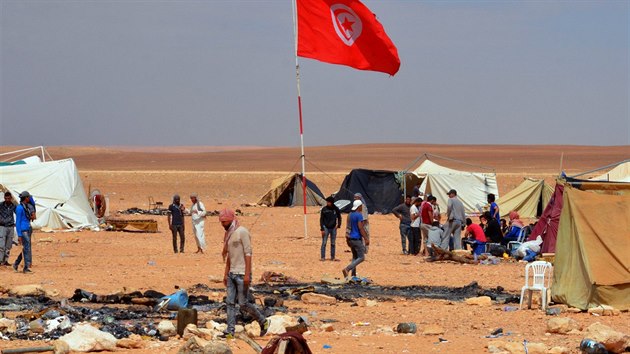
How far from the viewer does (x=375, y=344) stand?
10828 millimetres

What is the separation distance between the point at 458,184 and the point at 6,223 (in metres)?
21.1

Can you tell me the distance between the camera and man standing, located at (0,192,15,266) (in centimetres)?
1733

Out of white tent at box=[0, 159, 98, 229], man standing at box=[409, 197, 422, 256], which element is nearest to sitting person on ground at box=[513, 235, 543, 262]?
man standing at box=[409, 197, 422, 256]

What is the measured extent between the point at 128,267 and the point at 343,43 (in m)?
7.03

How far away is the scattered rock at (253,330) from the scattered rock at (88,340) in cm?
153

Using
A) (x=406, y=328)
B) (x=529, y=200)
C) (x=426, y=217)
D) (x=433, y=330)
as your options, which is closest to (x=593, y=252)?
(x=433, y=330)

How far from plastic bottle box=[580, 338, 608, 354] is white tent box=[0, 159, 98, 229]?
67.8 feet

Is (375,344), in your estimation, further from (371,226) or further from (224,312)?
(371,226)

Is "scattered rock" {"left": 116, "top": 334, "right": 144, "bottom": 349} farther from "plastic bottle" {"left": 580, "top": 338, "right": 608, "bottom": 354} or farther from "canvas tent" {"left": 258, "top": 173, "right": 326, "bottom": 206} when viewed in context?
"canvas tent" {"left": 258, "top": 173, "right": 326, "bottom": 206}

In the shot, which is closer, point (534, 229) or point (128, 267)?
point (128, 267)

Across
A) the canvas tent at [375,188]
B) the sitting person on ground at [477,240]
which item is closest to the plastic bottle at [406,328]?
the sitting person on ground at [477,240]

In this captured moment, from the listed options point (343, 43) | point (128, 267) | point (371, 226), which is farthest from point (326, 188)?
point (128, 267)

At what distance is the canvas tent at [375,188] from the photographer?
35.8 m

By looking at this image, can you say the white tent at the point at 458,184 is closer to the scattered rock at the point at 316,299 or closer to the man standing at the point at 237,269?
the scattered rock at the point at 316,299
